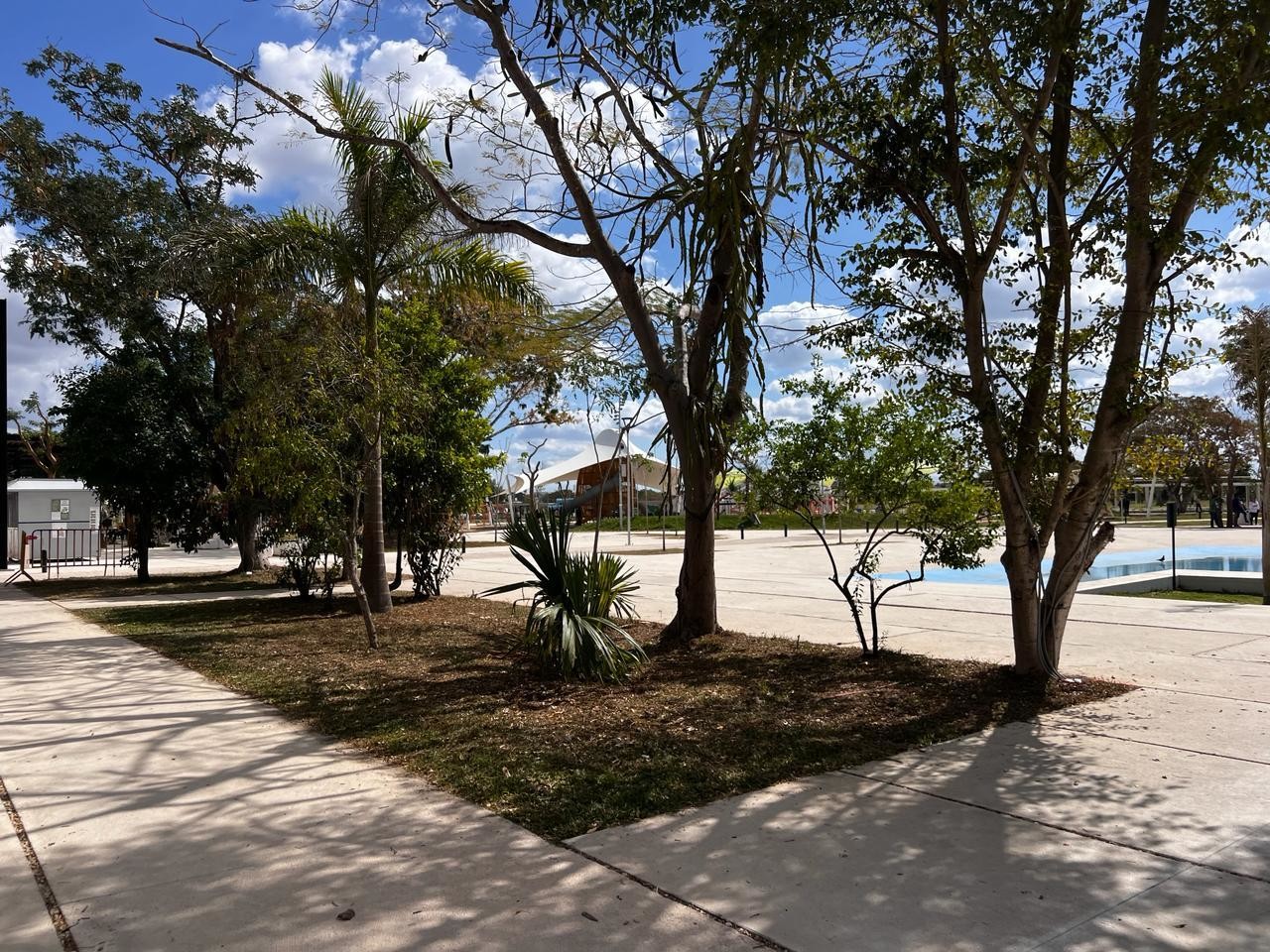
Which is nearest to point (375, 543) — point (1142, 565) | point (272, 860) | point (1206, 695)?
point (272, 860)

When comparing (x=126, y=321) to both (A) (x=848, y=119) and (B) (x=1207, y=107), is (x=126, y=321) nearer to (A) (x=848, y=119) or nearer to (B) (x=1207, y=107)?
(A) (x=848, y=119)

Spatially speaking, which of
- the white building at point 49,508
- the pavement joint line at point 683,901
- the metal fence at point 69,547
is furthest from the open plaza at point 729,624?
the white building at point 49,508

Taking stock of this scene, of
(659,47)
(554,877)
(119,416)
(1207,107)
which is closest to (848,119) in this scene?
(659,47)

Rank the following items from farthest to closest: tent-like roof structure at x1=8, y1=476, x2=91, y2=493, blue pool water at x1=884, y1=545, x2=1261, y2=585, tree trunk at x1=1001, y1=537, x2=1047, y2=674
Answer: tent-like roof structure at x1=8, y1=476, x2=91, y2=493, blue pool water at x1=884, y1=545, x2=1261, y2=585, tree trunk at x1=1001, y1=537, x2=1047, y2=674

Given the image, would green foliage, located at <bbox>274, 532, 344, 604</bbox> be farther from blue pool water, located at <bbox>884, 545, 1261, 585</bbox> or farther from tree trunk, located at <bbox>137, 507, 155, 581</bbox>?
blue pool water, located at <bbox>884, 545, 1261, 585</bbox>

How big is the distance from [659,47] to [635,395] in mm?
4500

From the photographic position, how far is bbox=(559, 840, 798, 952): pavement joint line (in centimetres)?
343

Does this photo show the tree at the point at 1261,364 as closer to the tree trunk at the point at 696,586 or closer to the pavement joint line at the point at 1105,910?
the tree trunk at the point at 696,586

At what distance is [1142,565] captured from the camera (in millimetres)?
21328

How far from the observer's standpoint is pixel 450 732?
6.50 meters

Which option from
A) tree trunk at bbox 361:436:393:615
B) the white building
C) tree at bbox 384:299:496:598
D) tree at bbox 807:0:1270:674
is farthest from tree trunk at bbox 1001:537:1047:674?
the white building

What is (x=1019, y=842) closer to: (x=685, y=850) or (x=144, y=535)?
(x=685, y=850)

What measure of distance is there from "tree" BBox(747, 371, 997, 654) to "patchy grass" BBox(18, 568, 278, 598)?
12.9m

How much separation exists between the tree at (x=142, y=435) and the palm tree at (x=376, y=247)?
23.8 feet
